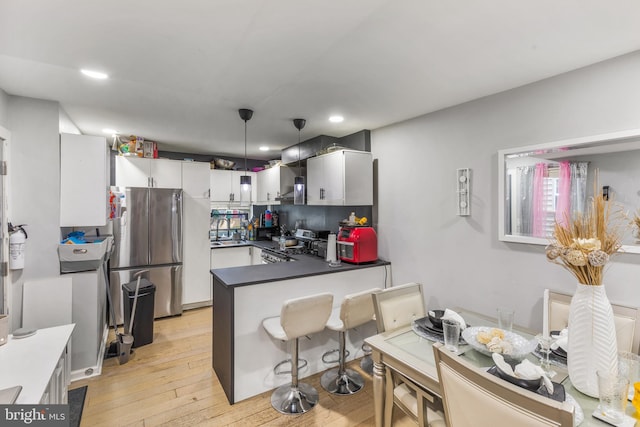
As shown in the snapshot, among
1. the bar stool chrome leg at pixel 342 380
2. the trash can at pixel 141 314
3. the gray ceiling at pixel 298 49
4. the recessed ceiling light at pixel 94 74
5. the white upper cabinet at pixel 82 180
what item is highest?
the recessed ceiling light at pixel 94 74

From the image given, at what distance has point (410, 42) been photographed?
1.65 metres

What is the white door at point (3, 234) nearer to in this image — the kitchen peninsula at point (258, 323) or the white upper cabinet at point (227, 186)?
the kitchen peninsula at point (258, 323)

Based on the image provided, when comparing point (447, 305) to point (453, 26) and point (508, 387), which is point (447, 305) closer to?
point (508, 387)

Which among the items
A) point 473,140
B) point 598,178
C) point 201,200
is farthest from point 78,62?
point 598,178

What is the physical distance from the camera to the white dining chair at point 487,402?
34.7 inches

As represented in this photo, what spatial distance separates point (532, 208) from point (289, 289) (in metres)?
2.03

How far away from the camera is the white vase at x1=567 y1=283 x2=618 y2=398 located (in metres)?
1.22

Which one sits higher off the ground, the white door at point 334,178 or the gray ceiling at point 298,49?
the gray ceiling at point 298,49

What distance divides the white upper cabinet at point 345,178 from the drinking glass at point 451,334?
1808mm

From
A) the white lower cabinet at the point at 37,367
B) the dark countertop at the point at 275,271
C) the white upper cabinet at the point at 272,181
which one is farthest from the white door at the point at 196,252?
the white lower cabinet at the point at 37,367

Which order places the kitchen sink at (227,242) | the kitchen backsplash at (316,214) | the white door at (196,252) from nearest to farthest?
the kitchen backsplash at (316,214) < the white door at (196,252) < the kitchen sink at (227,242)

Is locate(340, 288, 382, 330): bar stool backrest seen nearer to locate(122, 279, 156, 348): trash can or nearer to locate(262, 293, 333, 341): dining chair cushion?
locate(262, 293, 333, 341): dining chair cushion

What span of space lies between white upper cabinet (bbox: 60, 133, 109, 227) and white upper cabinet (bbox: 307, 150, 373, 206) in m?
2.26

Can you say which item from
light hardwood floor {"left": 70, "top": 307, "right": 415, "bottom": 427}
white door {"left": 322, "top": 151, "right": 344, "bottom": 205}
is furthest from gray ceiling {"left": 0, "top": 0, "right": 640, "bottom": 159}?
light hardwood floor {"left": 70, "top": 307, "right": 415, "bottom": 427}
